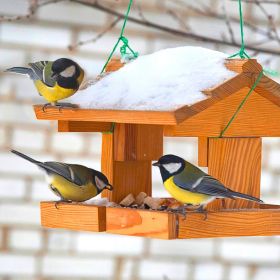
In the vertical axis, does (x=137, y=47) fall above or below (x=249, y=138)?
above

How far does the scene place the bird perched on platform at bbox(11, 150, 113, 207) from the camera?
3.13m

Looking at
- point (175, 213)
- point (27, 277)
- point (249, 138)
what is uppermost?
point (249, 138)

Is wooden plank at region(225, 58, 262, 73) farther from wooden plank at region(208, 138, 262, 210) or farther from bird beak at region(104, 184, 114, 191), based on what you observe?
bird beak at region(104, 184, 114, 191)

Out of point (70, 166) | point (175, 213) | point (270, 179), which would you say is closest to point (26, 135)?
point (270, 179)

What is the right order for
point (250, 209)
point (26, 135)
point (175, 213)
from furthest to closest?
1. point (26, 135)
2. point (250, 209)
3. point (175, 213)

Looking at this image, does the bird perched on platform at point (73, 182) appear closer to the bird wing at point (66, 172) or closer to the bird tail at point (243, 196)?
the bird wing at point (66, 172)

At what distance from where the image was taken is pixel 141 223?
2.92 metres

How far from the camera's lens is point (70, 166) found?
3191mm

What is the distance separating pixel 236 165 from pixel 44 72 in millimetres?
650

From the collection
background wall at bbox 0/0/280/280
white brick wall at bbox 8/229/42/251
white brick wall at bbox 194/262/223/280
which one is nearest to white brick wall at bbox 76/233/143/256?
background wall at bbox 0/0/280/280

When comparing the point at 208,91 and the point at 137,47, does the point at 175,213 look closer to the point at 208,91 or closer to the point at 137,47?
the point at 208,91

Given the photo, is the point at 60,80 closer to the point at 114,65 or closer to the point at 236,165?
the point at 114,65

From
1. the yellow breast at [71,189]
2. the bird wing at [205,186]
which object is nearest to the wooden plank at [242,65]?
the bird wing at [205,186]

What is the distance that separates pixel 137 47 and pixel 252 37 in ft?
1.83
